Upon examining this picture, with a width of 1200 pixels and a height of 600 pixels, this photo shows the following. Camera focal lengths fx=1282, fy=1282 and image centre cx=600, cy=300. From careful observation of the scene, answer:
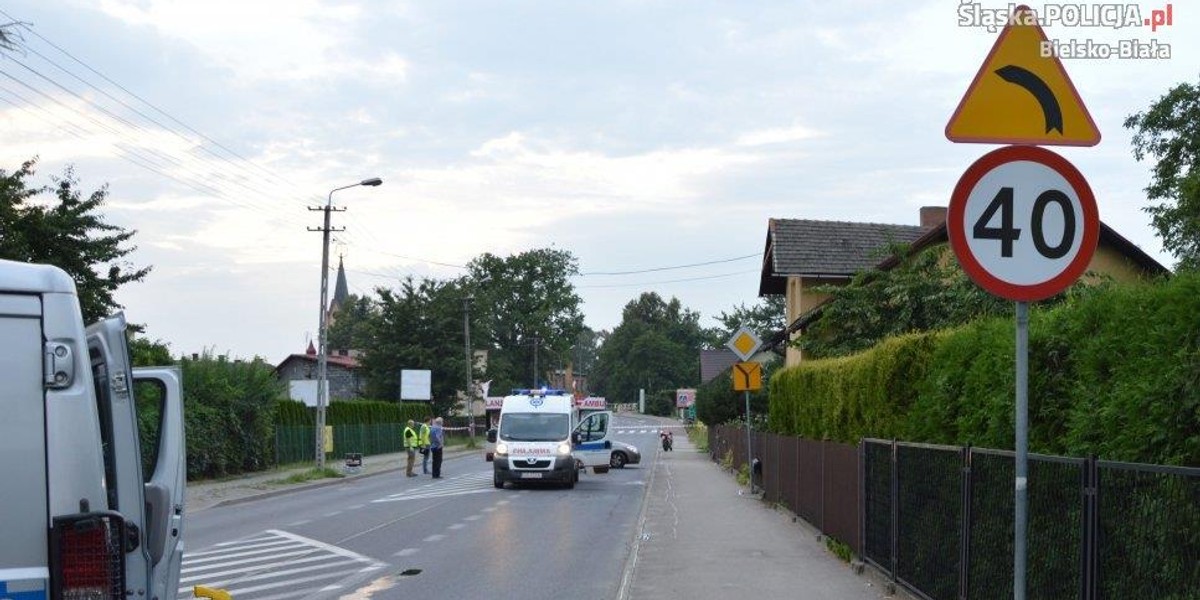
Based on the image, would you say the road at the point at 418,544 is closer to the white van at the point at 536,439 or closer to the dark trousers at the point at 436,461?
the white van at the point at 536,439

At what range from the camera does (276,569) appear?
1473 centimetres

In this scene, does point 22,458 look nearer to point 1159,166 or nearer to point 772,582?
point 772,582

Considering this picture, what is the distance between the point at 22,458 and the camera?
427 centimetres

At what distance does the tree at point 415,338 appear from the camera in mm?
83875

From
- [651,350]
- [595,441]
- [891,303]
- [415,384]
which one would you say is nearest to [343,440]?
[595,441]

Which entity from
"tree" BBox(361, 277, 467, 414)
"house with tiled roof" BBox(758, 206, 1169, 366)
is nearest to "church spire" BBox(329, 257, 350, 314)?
"tree" BBox(361, 277, 467, 414)

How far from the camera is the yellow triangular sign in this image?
5363 millimetres

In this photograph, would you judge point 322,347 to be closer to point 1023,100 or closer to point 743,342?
point 743,342

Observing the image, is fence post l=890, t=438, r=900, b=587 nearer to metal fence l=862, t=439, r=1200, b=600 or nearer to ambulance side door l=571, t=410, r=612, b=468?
metal fence l=862, t=439, r=1200, b=600

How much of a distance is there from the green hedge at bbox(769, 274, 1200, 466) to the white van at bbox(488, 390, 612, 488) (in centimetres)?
1781

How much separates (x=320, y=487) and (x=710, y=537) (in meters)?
20.6

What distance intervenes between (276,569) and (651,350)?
159677 millimetres

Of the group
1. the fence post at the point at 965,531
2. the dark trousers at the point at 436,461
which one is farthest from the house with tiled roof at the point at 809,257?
the fence post at the point at 965,531

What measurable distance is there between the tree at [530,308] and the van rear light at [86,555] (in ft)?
365
